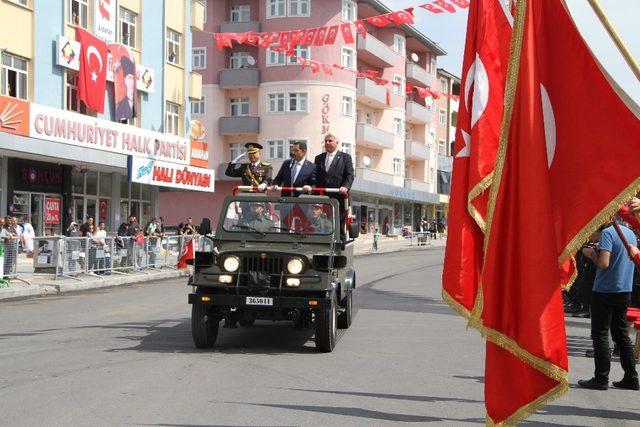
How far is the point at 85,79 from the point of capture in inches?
1280

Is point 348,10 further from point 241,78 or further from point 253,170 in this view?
point 253,170

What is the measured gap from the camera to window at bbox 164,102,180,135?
4055 cm

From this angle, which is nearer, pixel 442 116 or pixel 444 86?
pixel 442 116

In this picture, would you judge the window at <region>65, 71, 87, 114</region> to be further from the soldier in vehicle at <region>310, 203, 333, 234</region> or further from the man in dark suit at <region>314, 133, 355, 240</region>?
the soldier in vehicle at <region>310, 203, 333, 234</region>

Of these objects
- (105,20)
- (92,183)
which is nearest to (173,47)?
(105,20)

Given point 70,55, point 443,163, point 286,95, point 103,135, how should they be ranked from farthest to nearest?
point 443,163
point 286,95
point 103,135
point 70,55

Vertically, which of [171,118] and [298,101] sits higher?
[298,101]

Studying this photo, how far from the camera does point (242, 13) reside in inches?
2269

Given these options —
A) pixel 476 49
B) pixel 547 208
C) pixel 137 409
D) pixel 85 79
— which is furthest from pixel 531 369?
pixel 85 79

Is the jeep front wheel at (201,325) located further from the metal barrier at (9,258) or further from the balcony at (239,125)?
the balcony at (239,125)

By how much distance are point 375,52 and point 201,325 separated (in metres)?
53.3

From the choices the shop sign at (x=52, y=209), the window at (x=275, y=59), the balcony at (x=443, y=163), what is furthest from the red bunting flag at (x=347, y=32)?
the balcony at (x=443, y=163)

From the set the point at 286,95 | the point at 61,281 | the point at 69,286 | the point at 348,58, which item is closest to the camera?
the point at 69,286

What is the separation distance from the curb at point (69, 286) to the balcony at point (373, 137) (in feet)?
118
